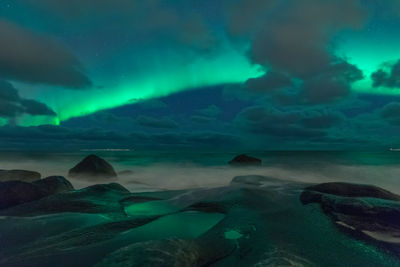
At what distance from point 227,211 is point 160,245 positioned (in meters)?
3.33

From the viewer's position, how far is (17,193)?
742 cm

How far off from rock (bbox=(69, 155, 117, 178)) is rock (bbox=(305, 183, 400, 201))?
42.3 ft

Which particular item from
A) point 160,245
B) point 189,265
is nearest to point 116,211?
point 160,245

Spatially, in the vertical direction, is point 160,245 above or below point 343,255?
above

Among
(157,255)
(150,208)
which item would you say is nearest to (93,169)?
(150,208)

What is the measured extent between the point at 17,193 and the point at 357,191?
37.2 ft

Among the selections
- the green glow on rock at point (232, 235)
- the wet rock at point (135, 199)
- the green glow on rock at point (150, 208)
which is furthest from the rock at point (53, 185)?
the green glow on rock at point (232, 235)

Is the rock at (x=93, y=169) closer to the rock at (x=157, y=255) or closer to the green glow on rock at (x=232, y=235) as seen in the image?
the green glow on rock at (x=232, y=235)

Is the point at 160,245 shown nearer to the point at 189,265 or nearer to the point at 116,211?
the point at 189,265

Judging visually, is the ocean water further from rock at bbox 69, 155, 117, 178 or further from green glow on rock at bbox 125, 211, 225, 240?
green glow on rock at bbox 125, 211, 225, 240

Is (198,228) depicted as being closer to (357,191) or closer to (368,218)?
(368,218)

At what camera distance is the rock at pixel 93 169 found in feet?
50.4

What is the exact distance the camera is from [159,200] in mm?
8289

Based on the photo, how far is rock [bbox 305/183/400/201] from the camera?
304 inches
